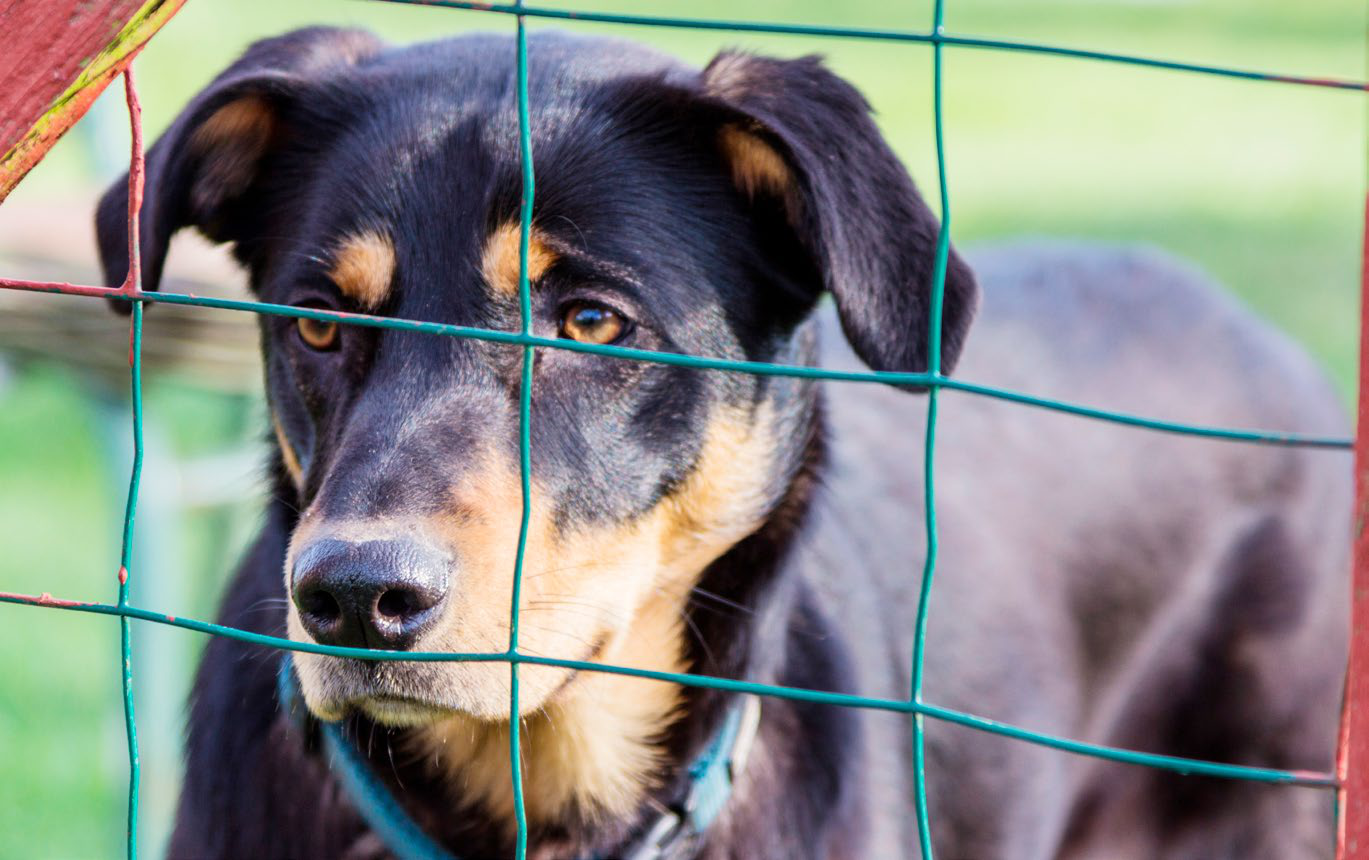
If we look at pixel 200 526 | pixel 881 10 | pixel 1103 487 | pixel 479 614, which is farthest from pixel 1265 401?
pixel 881 10

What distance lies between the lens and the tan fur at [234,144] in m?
2.28

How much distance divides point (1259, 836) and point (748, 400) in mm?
1981

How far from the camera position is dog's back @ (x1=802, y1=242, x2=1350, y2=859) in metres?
3.31

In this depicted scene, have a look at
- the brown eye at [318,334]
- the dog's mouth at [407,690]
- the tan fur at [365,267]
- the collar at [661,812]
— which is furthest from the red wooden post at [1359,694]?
the brown eye at [318,334]

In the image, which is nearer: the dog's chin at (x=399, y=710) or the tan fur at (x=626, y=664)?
the dog's chin at (x=399, y=710)

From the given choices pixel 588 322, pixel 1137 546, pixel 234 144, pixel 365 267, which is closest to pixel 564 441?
pixel 588 322

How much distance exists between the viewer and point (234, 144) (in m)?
2.35

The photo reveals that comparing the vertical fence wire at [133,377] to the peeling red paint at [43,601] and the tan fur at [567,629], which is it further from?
the tan fur at [567,629]

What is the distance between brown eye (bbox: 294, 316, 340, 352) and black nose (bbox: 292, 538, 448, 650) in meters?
0.49

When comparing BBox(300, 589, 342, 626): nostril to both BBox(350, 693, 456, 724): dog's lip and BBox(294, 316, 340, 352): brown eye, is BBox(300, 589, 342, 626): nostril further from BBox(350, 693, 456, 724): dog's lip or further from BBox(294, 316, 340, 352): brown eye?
BBox(294, 316, 340, 352): brown eye

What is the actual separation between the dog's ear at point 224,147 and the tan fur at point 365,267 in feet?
0.92

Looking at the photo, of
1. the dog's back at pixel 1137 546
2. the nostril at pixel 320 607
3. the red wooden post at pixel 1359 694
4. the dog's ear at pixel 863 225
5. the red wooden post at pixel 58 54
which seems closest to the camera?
the red wooden post at pixel 1359 694

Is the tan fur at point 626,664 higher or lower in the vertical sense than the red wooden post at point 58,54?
lower

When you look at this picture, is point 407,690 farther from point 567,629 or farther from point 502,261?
point 502,261
